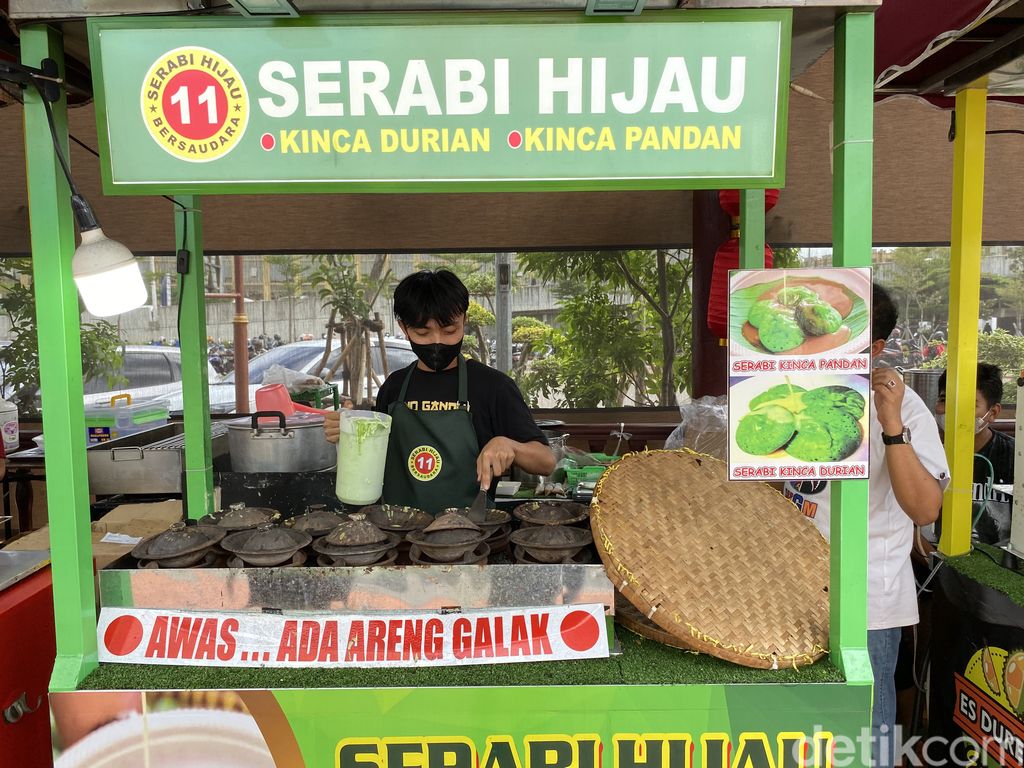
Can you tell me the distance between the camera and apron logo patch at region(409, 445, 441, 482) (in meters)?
2.62

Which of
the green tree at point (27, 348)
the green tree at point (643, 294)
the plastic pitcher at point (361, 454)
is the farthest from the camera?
the green tree at point (27, 348)

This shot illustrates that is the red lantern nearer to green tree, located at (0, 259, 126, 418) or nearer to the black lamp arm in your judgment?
the black lamp arm

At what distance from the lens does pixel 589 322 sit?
5676 mm

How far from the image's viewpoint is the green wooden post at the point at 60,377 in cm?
157

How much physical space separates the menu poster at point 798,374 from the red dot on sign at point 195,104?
1147 mm

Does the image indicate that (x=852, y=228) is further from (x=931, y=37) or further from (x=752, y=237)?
(x=931, y=37)

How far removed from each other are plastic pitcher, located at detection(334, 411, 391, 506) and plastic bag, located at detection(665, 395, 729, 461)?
127 centimetres

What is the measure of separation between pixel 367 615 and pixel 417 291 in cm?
117

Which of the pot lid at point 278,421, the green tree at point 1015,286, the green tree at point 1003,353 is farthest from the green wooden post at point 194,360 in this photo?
the green tree at point 1015,286

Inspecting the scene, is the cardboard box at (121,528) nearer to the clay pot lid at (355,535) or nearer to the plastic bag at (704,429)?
the clay pot lid at (355,535)

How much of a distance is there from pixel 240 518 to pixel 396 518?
43 cm

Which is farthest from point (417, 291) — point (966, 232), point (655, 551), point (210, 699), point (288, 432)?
point (966, 232)

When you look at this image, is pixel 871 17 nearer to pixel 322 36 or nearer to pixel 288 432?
pixel 322 36

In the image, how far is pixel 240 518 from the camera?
1.97m
